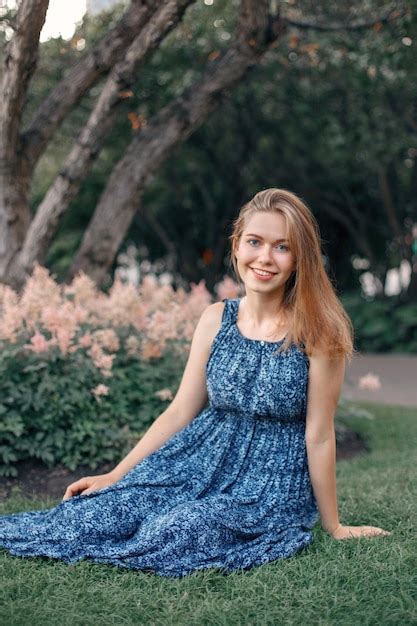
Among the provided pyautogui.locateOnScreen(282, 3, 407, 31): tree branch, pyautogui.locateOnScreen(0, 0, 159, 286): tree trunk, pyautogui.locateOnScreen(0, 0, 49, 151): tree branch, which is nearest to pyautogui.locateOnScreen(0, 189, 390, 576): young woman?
pyautogui.locateOnScreen(0, 0, 49, 151): tree branch

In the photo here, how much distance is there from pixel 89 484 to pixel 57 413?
1.53 metres

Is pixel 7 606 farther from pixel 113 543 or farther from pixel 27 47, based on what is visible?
pixel 27 47

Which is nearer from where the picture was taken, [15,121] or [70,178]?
[15,121]

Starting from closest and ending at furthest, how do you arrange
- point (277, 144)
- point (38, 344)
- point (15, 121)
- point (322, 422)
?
point (322, 422), point (38, 344), point (15, 121), point (277, 144)

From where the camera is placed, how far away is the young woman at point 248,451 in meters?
2.95

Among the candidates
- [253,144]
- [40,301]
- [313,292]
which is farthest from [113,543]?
[253,144]

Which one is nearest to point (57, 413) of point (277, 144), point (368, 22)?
point (368, 22)

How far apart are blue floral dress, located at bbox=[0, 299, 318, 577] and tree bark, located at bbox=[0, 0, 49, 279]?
2867 mm

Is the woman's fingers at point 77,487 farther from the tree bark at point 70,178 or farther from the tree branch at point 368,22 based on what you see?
the tree branch at point 368,22

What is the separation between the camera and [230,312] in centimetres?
334

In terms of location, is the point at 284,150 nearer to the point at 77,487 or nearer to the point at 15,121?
the point at 15,121

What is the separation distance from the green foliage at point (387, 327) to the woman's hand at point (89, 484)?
34.5 ft

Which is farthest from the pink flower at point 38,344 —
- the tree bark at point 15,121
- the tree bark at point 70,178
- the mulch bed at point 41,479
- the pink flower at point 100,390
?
the tree bark at point 15,121

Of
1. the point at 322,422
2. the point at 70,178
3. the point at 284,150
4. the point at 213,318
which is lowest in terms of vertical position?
the point at 322,422
